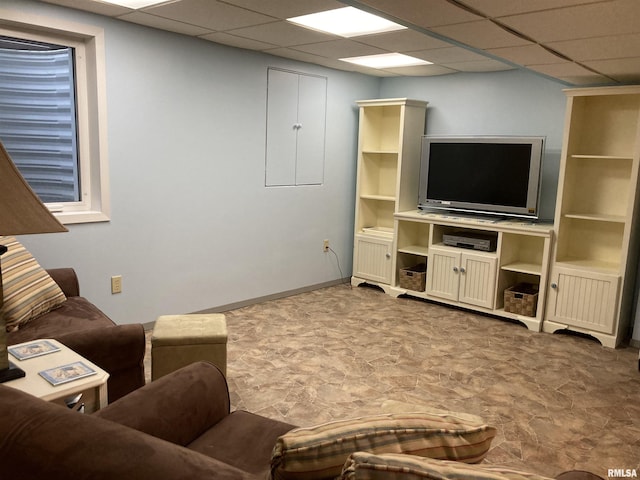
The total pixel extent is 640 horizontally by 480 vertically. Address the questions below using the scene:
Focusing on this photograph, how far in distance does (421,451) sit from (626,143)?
4.15 m

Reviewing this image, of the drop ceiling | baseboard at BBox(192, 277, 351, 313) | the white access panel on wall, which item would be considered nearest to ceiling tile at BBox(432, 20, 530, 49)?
the drop ceiling

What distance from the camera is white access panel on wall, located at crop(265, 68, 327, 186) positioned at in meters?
4.99

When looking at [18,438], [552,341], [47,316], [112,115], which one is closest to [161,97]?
[112,115]

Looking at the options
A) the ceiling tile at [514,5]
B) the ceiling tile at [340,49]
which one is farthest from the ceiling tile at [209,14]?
the ceiling tile at [514,5]

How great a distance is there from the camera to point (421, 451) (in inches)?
46.9

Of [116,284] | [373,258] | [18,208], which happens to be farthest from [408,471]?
[373,258]

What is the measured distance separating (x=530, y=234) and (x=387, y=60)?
2039mm

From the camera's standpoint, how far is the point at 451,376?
357 centimetres

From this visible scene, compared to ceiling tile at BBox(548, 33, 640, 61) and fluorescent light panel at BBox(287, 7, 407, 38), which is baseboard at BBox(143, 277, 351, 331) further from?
ceiling tile at BBox(548, 33, 640, 61)

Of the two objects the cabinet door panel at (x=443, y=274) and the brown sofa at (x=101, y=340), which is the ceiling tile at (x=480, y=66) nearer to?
the cabinet door panel at (x=443, y=274)

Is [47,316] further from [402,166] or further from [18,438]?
[402,166]

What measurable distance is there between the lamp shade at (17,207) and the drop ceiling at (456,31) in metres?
1.51

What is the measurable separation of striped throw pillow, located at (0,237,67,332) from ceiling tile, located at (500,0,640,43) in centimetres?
277

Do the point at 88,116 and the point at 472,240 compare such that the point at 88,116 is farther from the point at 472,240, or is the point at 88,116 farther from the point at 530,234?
the point at 530,234
